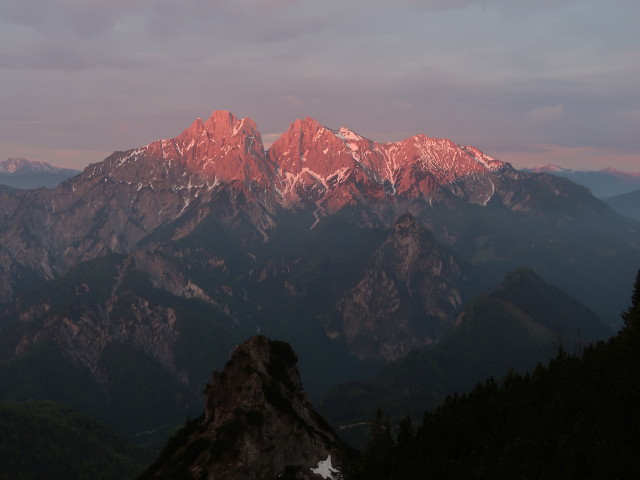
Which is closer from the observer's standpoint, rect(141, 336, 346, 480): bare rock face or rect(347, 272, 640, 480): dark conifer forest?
rect(347, 272, 640, 480): dark conifer forest

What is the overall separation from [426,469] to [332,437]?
193ft

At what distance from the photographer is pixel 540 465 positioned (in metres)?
108

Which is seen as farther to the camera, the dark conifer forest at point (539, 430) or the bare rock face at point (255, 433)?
the bare rock face at point (255, 433)

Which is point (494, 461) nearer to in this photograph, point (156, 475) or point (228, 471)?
point (228, 471)

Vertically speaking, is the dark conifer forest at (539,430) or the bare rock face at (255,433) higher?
the dark conifer forest at (539,430)

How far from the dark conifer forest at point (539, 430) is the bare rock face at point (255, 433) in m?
14.2

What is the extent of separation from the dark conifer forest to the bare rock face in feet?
46.6

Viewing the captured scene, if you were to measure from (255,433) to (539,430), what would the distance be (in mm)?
62975

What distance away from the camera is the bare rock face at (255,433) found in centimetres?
15375

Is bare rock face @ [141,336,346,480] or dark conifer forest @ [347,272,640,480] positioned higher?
dark conifer forest @ [347,272,640,480]

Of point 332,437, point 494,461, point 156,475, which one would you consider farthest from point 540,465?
point 156,475

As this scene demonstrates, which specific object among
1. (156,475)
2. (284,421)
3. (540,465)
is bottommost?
(156,475)

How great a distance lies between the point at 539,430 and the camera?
393ft

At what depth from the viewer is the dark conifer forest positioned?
10644 cm
